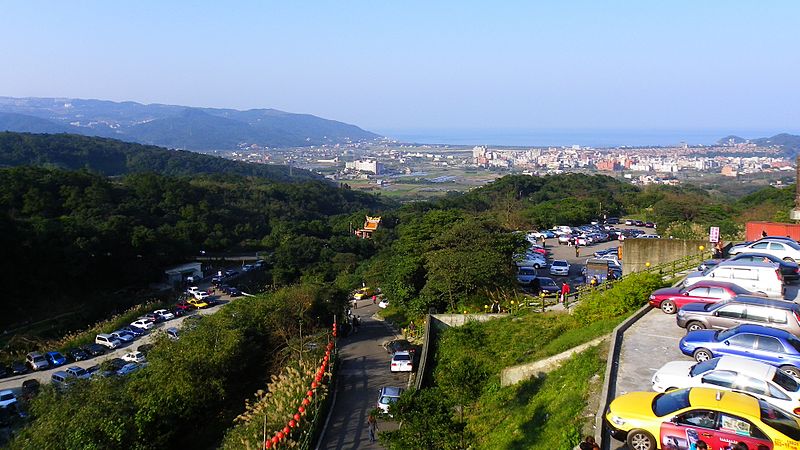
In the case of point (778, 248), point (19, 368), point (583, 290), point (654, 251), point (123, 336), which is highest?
point (778, 248)

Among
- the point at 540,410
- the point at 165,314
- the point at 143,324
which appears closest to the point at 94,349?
the point at 143,324

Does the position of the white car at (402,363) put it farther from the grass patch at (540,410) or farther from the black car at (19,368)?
the black car at (19,368)

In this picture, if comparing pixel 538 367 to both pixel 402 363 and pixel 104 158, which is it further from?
pixel 104 158

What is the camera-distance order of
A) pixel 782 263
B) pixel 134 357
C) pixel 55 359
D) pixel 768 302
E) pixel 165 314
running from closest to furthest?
pixel 768 302 < pixel 782 263 < pixel 134 357 < pixel 55 359 < pixel 165 314

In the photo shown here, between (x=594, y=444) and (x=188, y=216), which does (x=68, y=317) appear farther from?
(x=594, y=444)

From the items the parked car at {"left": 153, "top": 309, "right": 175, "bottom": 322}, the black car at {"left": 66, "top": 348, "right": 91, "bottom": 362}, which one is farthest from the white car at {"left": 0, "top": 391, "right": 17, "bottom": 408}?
the parked car at {"left": 153, "top": 309, "right": 175, "bottom": 322}

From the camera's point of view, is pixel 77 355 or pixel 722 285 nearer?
pixel 722 285

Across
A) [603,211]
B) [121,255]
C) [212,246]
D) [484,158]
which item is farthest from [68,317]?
[484,158]
